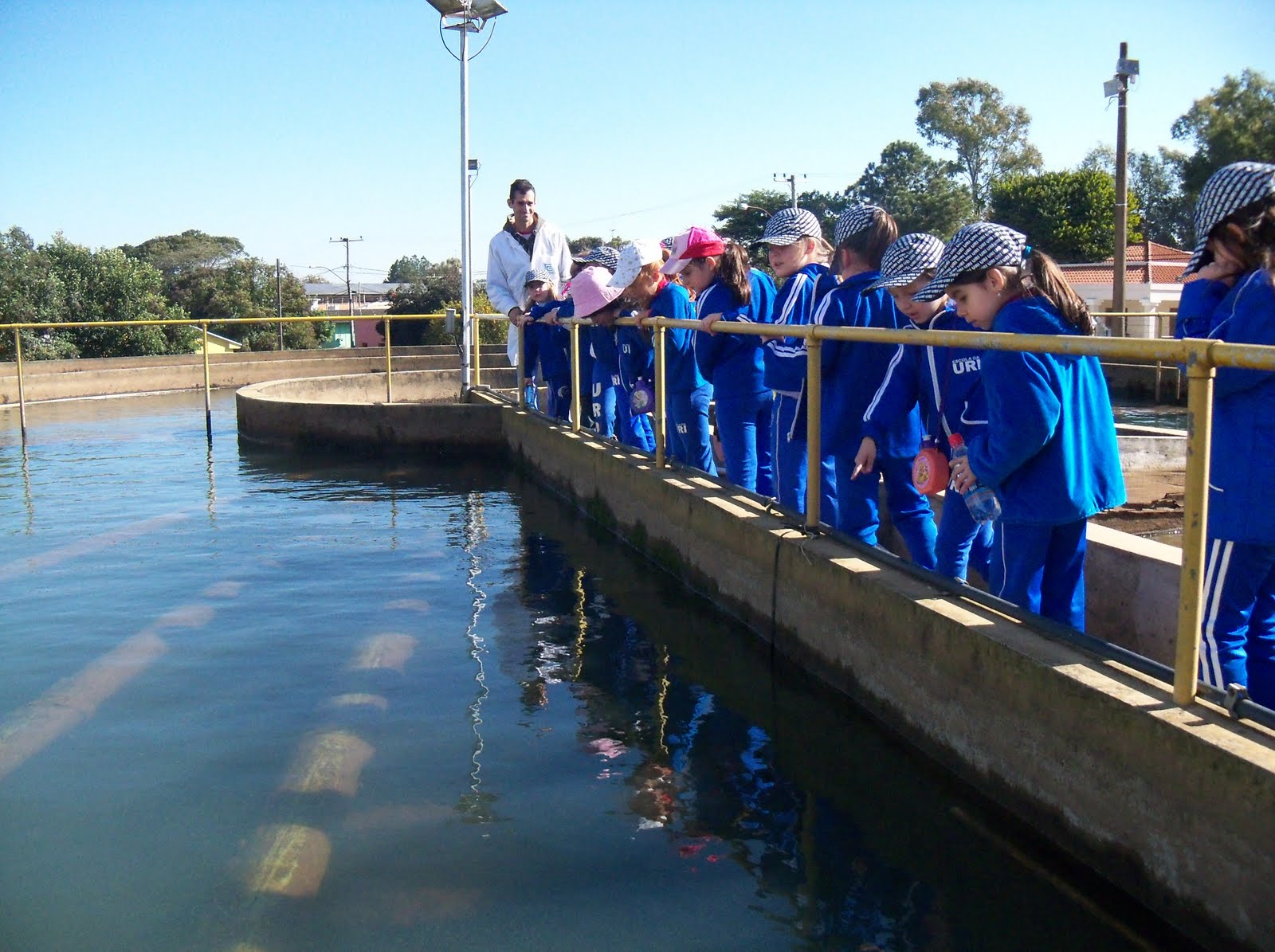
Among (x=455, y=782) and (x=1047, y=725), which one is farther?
(x=455, y=782)

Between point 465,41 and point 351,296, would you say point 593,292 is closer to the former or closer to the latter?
point 465,41

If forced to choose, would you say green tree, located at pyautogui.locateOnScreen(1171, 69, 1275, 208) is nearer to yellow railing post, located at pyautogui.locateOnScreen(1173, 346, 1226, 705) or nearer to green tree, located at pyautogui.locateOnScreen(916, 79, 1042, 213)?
green tree, located at pyautogui.locateOnScreen(916, 79, 1042, 213)

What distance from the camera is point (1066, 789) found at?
123 inches

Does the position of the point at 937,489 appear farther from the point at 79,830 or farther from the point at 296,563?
the point at 296,563

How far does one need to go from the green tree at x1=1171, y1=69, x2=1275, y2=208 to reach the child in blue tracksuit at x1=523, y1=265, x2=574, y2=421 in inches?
1757

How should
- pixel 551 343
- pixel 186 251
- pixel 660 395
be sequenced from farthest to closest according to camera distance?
pixel 186 251
pixel 551 343
pixel 660 395

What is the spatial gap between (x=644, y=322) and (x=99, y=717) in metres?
3.43

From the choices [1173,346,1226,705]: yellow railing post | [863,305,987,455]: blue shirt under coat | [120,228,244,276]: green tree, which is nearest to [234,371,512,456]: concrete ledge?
[863,305,987,455]: blue shirt under coat

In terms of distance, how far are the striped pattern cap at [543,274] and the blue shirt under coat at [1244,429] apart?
7.59 m

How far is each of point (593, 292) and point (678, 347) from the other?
103 centimetres

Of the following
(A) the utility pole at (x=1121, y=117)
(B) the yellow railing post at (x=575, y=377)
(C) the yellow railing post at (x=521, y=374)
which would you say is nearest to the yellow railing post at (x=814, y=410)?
(B) the yellow railing post at (x=575, y=377)

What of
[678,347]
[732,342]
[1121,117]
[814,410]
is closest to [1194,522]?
[814,410]

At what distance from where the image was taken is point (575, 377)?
8883 millimetres

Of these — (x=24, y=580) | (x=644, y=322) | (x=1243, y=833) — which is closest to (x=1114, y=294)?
(x=644, y=322)
